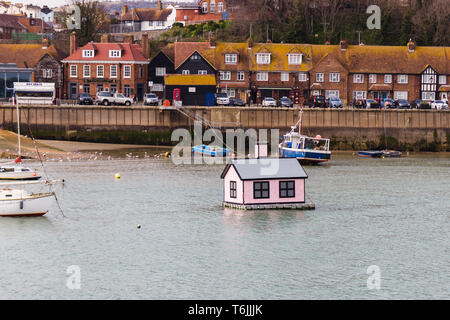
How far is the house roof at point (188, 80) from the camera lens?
326 ft

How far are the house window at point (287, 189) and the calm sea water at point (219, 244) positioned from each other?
1349 mm

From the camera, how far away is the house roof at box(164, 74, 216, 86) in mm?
99250

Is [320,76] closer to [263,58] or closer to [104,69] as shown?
[263,58]

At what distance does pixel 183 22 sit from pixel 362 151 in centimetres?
6364

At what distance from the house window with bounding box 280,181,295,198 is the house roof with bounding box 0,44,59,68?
2487 inches

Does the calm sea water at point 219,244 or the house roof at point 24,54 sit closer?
the calm sea water at point 219,244

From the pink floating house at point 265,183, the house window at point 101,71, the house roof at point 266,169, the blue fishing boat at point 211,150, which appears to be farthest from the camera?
the house window at point 101,71

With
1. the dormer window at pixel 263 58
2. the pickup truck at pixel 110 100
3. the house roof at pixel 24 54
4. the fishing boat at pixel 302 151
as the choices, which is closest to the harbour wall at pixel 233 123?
the pickup truck at pixel 110 100

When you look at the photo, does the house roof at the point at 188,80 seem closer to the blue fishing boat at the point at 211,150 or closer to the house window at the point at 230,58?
the house window at the point at 230,58

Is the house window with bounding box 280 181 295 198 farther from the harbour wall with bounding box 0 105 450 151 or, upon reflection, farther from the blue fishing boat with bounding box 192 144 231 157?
the harbour wall with bounding box 0 105 450 151

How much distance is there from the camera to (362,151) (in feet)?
284
